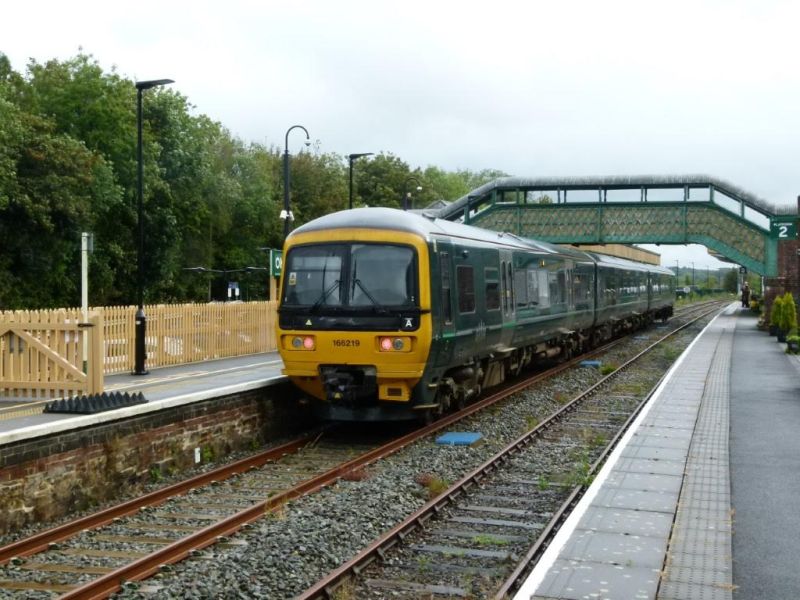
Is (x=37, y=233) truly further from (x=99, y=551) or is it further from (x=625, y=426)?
(x=99, y=551)

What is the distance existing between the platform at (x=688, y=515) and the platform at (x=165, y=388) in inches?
201

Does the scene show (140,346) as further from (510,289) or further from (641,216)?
(641,216)

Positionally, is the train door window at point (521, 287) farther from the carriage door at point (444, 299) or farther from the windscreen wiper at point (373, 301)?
the windscreen wiper at point (373, 301)

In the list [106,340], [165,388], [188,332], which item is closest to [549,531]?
[165,388]

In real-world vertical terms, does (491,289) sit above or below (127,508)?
above

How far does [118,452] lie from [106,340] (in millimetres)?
9453

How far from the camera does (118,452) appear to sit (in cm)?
1038

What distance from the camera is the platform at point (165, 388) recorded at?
9.73m

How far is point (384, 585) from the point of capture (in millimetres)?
7270

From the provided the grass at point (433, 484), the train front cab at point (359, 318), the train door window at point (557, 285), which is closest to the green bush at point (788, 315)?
the train door window at point (557, 285)

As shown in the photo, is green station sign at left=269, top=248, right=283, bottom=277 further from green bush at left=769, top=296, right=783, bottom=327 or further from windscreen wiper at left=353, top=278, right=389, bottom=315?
green bush at left=769, top=296, right=783, bottom=327

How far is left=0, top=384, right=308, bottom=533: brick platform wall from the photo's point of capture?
8.98 meters

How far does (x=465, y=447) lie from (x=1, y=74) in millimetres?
42559

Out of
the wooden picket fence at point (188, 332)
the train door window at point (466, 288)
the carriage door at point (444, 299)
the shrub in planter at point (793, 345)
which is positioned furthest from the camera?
the shrub in planter at point (793, 345)
